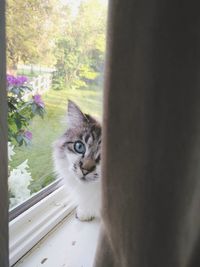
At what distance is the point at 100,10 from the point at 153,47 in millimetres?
385

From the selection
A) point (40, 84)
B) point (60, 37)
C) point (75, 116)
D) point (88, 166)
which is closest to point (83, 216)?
point (88, 166)

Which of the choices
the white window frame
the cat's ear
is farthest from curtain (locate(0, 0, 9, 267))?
the cat's ear

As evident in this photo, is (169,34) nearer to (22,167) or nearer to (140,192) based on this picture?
(140,192)

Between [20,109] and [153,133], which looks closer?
[153,133]

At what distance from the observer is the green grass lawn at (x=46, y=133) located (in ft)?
3.00

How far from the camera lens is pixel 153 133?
409 millimetres

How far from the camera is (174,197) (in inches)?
16.8

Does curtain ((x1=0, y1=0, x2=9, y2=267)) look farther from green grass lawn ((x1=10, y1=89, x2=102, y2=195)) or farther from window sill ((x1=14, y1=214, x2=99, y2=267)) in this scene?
green grass lawn ((x1=10, y1=89, x2=102, y2=195))

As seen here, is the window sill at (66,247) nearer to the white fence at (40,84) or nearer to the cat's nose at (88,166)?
the cat's nose at (88,166)

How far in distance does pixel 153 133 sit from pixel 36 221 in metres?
0.62

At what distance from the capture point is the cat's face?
802 mm

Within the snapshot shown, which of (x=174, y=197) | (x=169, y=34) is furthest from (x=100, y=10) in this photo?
(x=174, y=197)

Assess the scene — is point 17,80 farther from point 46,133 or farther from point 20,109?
point 46,133

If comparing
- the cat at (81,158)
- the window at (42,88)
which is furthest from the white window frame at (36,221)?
the cat at (81,158)
